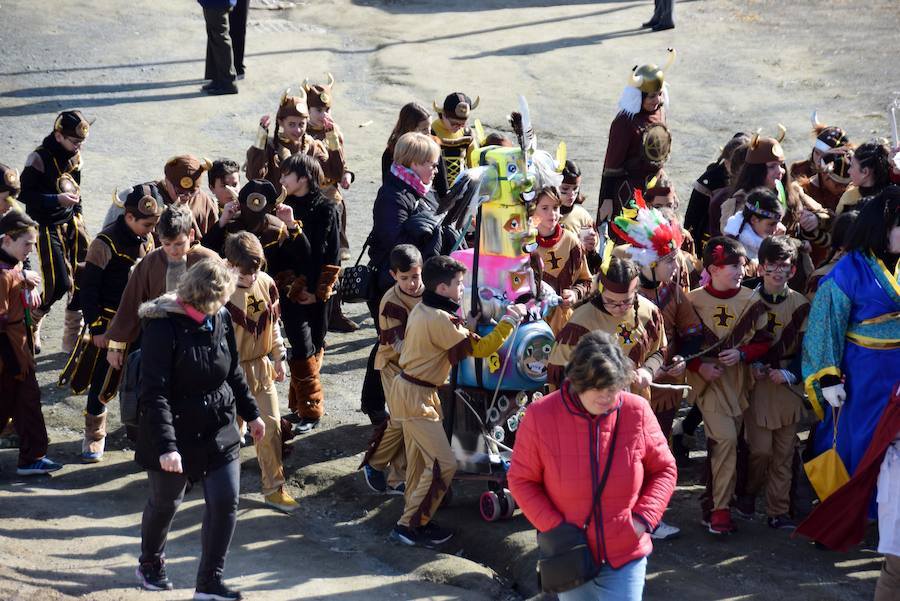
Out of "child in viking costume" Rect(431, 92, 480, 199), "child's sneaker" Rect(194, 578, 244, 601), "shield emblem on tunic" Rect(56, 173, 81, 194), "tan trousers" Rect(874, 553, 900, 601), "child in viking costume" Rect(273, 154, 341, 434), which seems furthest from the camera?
"child in viking costume" Rect(431, 92, 480, 199)

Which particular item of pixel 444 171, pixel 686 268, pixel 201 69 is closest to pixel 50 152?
pixel 444 171

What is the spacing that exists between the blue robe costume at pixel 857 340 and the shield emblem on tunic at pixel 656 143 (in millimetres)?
3201

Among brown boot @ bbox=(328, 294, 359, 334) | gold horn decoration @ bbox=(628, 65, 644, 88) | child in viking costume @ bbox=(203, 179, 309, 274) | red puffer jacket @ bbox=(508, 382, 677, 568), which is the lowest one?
brown boot @ bbox=(328, 294, 359, 334)

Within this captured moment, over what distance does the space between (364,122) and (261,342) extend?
9659 millimetres

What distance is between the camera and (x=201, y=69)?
742 inches

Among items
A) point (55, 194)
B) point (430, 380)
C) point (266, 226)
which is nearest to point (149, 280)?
point (266, 226)

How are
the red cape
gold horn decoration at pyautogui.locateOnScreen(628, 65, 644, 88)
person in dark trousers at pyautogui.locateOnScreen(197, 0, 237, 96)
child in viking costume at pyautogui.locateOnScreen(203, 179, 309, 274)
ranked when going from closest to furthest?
1. the red cape
2. child in viking costume at pyautogui.locateOnScreen(203, 179, 309, 274)
3. gold horn decoration at pyautogui.locateOnScreen(628, 65, 644, 88)
4. person in dark trousers at pyautogui.locateOnScreen(197, 0, 237, 96)

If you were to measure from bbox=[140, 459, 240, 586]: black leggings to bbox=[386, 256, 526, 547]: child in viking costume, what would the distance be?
1279 mm

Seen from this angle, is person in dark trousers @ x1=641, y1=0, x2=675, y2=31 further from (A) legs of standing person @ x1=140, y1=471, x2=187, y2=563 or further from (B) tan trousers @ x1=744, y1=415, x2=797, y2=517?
(A) legs of standing person @ x1=140, y1=471, x2=187, y2=563

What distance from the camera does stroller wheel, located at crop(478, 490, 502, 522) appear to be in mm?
7680

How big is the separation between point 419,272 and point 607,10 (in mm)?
15989

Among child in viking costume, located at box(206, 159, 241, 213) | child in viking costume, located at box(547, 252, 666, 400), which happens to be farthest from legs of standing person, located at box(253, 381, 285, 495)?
child in viking costume, located at box(206, 159, 241, 213)

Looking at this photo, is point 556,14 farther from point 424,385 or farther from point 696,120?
point 424,385

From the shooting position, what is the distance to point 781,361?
306 inches
